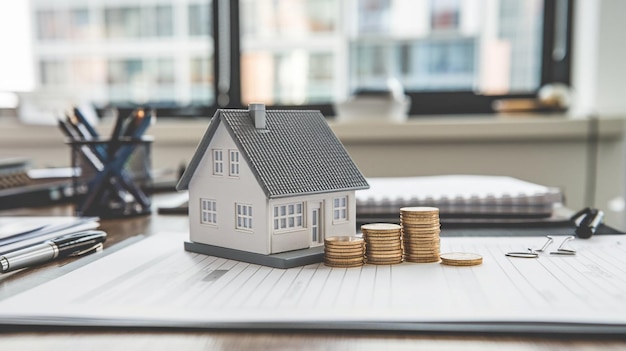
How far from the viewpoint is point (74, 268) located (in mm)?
684

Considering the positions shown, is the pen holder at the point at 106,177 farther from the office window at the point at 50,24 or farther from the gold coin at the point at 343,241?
the office window at the point at 50,24

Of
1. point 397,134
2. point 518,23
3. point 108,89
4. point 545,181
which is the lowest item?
point 545,181

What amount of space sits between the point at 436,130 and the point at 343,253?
147 cm

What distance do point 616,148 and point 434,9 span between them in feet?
2.65

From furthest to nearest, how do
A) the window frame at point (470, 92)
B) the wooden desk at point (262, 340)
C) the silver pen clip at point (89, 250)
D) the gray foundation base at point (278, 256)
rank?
the window frame at point (470, 92), the silver pen clip at point (89, 250), the gray foundation base at point (278, 256), the wooden desk at point (262, 340)

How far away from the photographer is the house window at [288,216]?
0.68 meters

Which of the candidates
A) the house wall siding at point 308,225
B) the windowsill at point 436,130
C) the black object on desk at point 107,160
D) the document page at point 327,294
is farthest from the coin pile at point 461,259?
the windowsill at point 436,130

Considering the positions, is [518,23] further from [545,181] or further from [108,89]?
[108,89]

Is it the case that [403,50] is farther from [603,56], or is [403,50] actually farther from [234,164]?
[234,164]

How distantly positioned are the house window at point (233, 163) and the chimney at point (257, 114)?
0.04m

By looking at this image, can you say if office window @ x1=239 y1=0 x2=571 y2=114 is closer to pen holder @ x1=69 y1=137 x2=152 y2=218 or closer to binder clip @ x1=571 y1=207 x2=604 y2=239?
pen holder @ x1=69 y1=137 x2=152 y2=218

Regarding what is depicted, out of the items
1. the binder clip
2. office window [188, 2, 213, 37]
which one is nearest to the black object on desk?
the binder clip

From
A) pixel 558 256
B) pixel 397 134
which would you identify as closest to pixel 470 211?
pixel 558 256

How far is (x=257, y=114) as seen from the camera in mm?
727
